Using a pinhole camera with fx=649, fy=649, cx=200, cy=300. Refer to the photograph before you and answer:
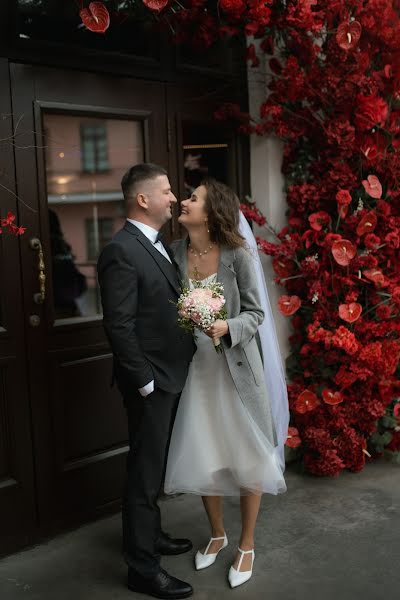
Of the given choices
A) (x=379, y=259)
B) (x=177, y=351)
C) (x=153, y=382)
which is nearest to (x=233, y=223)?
(x=177, y=351)

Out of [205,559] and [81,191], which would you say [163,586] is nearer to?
[205,559]

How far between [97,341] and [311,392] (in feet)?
4.45

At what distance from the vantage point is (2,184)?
10.0 feet

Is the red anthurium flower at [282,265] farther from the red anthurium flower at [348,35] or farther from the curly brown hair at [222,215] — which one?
the red anthurium flower at [348,35]

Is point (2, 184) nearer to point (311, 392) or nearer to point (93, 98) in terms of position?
point (93, 98)

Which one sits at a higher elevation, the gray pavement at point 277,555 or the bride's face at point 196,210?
Answer: the bride's face at point 196,210

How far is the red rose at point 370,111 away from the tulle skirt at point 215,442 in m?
1.70

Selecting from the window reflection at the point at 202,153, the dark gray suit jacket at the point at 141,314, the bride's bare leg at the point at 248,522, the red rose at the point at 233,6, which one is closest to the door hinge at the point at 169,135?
the window reflection at the point at 202,153

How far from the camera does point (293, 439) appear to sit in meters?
3.95

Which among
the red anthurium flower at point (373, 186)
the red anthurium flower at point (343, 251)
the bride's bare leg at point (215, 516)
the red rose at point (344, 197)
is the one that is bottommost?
the bride's bare leg at point (215, 516)

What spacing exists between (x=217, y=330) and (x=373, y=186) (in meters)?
1.64

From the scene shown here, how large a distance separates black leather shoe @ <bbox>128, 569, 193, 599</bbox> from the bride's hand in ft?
3.44

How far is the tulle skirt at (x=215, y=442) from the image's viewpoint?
9.38ft

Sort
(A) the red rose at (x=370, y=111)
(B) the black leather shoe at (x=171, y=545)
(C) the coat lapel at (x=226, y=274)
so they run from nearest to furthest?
1. (C) the coat lapel at (x=226, y=274)
2. (B) the black leather shoe at (x=171, y=545)
3. (A) the red rose at (x=370, y=111)
